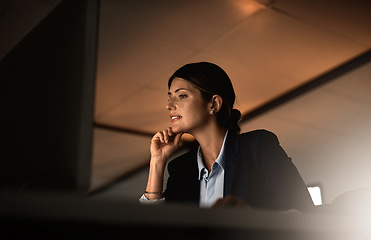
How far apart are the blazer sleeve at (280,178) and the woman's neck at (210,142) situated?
25cm

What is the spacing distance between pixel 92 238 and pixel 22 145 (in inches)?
9.2

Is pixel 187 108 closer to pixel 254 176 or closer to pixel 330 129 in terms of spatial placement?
pixel 254 176

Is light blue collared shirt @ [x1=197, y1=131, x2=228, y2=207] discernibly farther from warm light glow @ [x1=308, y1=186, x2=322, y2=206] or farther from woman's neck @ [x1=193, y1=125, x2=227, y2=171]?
warm light glow @ [x1=308, y1=186, x2=322, y2=206]

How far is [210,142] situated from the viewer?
5.67 feet

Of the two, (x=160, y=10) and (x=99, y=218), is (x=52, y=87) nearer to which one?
(x=99, y=218)

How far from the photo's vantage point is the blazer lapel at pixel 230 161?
4.89ft

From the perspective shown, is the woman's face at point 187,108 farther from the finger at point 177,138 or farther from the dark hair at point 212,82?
the finger at point 177,138

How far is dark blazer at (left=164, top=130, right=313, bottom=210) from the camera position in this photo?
1.27 metres

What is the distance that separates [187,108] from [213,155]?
25 cm

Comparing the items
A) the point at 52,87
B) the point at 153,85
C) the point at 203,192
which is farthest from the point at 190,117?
the point at 153,85


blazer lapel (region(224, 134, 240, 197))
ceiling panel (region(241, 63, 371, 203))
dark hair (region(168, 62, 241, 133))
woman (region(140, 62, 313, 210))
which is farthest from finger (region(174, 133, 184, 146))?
ceiling panel (region(241, 63, 371, 203))

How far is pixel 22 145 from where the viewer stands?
22.1 inches

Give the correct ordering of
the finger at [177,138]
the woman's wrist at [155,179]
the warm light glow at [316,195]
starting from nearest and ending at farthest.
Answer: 1. the woman's wrist at [155,179]
2. the finger at [177,138]
3. the warm light glow at [316,195]

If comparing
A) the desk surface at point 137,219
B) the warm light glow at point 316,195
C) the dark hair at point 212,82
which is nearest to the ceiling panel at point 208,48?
the dark hair at point 212,82
